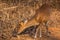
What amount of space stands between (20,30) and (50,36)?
1.03m

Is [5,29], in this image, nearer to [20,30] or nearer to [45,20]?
[20,30]

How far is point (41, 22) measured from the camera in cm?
628

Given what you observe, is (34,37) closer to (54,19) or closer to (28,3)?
(54,19)

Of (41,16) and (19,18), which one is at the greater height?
(41,16)

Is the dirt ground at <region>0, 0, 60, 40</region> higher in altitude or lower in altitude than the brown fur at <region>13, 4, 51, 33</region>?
lower

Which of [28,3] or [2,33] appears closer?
Answer: [2,33]

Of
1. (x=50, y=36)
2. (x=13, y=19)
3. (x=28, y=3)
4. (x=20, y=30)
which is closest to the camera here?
(x=20, y=30)

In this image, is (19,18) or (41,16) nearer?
(41,16)

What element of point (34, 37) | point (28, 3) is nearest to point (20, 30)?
point (34, 37)

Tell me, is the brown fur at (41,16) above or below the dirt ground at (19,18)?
above

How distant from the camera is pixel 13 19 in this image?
23.2 ft

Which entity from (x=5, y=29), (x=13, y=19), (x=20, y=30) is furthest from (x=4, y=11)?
(x=20, y=30)

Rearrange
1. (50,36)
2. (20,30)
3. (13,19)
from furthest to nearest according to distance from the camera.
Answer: (13,19) < (50,36) < (20,30)

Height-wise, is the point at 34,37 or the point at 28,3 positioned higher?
the point at 28,3
